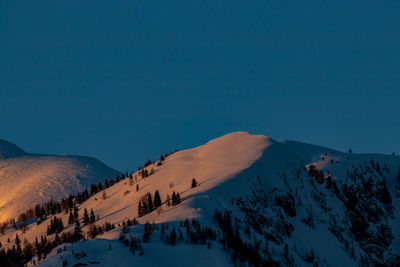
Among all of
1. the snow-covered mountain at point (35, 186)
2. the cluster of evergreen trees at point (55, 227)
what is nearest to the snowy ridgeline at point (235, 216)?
the cluster of evergreen trees at point (55, 227)

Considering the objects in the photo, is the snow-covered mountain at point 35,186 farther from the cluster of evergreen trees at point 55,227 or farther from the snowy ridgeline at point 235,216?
the cluster of evergreen trees at point 55,227

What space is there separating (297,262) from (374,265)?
25384mm

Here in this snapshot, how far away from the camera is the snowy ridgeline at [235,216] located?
51.7 m

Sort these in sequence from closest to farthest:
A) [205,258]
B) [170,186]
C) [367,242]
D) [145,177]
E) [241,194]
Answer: [205,258], [241,194], [367,242], [170,186], [145,177]

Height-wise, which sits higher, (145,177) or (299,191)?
(145,177)

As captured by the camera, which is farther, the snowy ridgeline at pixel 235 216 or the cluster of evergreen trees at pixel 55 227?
the cluster of evergreen trees at pixel 55 227

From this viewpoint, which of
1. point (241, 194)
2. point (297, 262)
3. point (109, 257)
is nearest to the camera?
point (109, 257)

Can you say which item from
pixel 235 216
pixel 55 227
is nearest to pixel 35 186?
pixel 55 227

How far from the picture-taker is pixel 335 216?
296 feet

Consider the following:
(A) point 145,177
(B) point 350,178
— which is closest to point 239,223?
(A) point 145,177

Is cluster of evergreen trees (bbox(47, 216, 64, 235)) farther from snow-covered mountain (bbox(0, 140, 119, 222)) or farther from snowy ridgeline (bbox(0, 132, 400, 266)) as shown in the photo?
snow-covered mountain (bbox(0, 140, 119, 222))

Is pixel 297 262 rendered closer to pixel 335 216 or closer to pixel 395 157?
pixel 335 216

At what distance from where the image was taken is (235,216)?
227 feet

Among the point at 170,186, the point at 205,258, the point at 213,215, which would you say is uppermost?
the point at 170,186
